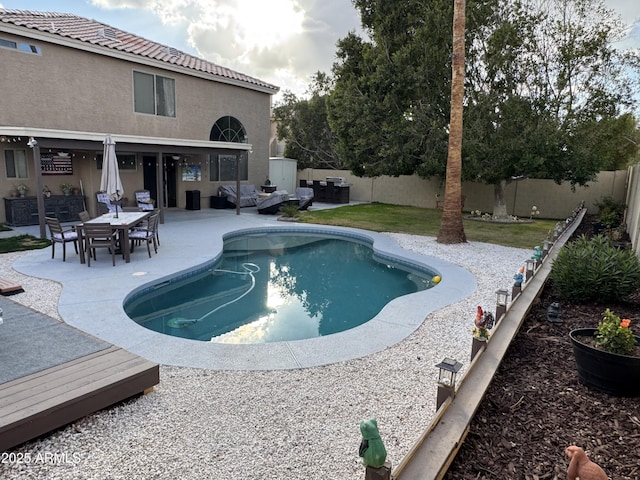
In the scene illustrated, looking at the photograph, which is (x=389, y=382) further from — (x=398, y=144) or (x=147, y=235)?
(x=398, y=144)

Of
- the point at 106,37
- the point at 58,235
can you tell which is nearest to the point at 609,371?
the point at 58,235

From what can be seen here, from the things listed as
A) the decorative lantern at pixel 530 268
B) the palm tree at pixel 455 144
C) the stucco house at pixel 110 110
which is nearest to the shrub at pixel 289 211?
the stucco house at pixel 110 110

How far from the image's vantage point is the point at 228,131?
18.1 meters

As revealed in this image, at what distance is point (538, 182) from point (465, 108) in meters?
5.87

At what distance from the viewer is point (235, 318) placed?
6.72 metres

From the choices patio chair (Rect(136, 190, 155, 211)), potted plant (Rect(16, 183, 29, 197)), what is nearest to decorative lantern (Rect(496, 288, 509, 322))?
patio chair (Rect(136, 190, 155, 211))

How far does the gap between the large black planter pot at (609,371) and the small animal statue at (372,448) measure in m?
2.30

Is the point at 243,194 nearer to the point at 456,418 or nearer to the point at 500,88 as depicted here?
the point at 500,88

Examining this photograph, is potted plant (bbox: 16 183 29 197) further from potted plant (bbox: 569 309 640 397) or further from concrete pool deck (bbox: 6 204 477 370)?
potted plant (bbox: 569 309 640 397)

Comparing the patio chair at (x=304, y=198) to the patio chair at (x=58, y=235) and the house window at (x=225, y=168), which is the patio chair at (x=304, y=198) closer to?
the house window at (x=225, y=168)

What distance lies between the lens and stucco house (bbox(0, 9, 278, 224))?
1165 cm

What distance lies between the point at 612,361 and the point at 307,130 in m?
24.4

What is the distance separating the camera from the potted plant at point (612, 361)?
3326 mm

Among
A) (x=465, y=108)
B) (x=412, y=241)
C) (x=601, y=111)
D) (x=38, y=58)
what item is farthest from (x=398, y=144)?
(x=38, y=58)
